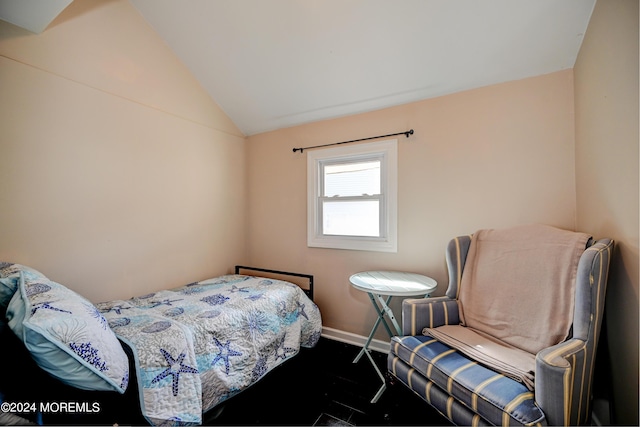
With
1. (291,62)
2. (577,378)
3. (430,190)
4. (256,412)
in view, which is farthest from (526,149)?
(256,412)

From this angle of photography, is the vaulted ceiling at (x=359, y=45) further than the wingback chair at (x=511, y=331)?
Yes

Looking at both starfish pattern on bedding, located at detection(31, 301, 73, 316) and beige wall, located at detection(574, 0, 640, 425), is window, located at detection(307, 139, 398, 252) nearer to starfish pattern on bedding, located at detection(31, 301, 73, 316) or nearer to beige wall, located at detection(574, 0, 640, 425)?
beige wall, located at detection(574, 0, 640, 425)

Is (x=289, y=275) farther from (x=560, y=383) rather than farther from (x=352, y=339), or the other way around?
(x=560, y=383)

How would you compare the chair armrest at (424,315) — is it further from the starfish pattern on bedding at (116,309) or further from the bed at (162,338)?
the starfish pattern on bedding at (116,309)

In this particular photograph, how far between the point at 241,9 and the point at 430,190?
2.13 metres

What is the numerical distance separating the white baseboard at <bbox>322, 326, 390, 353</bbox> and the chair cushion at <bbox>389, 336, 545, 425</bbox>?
90cm

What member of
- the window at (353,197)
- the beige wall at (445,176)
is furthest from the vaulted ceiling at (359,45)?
the window at (353,197)

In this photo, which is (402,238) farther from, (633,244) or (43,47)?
(43,47)

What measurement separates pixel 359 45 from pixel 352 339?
104 inches

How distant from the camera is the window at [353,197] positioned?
98.1 inches

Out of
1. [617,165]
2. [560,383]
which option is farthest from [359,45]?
[560,383]

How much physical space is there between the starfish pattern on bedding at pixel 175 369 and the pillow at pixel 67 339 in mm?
204

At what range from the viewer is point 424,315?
1694 millimetres

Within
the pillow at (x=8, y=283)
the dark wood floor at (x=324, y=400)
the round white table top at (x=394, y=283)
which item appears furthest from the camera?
the round white table top at (x=394, y=283)
